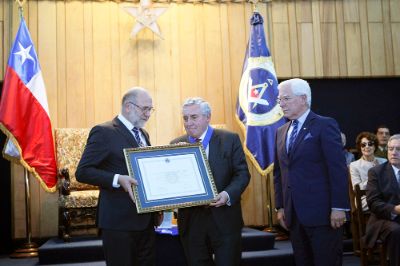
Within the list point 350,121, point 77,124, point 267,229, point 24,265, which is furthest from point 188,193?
point 350,121

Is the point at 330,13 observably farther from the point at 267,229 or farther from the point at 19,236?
the point at 19,236

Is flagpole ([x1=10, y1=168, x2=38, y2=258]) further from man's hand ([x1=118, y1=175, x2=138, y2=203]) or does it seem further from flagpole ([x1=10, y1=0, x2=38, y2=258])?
man's hand ([x1=118, y1=175, x2=138, y2=203])

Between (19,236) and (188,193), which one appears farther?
(19,236)

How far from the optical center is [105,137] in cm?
287

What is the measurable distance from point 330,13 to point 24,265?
5063 millimetres

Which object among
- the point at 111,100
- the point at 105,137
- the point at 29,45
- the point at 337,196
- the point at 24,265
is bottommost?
the point at 24,265

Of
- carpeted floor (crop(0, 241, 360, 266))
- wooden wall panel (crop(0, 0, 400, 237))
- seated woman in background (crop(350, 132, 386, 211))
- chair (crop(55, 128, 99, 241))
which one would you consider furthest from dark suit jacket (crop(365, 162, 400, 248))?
chair (crop(55, 128, 99, 241))

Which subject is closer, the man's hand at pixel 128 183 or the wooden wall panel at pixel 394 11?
the man's hand at pixel 128 183

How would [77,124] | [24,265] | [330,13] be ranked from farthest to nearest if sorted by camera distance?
[330,13], [77,124], [24,265]

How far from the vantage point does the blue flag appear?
5.86 metres

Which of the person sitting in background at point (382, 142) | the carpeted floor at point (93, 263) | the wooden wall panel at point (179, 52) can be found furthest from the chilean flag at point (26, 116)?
the person sitting in background at point (382, 142)

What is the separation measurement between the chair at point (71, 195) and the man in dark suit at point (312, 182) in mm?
2890

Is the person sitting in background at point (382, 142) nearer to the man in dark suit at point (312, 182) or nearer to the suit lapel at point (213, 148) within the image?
the man in dark suit at point (312, 182)

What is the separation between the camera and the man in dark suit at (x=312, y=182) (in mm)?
2762
